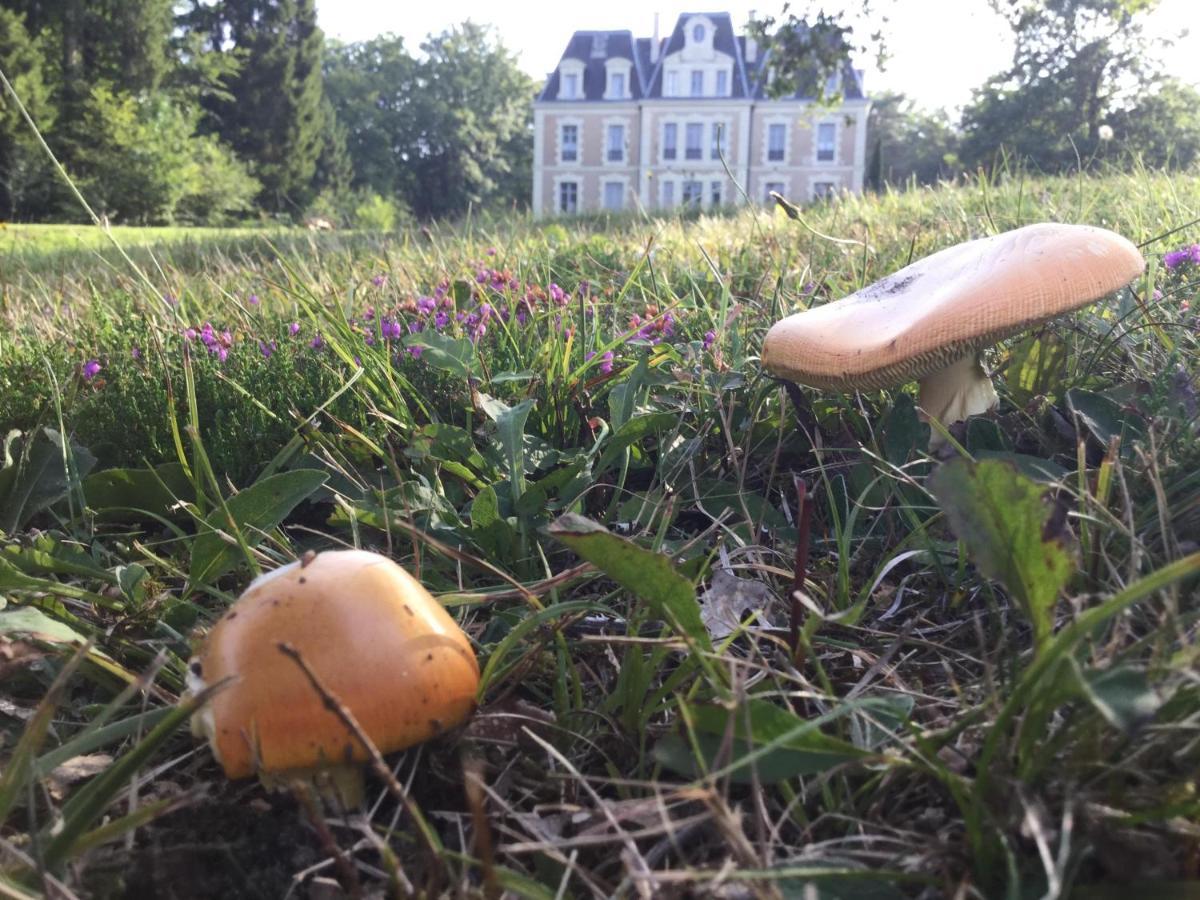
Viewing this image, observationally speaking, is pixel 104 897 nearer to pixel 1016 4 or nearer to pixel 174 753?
pixel 174 753

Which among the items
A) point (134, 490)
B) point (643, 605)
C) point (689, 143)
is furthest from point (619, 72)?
point (643, 605)

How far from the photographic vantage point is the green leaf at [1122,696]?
562 mm

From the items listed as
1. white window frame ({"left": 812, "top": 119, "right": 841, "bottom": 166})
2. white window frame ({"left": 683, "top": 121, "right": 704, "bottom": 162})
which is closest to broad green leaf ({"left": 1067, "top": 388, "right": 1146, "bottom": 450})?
white window frame ({"left": 683, "top": 121, "right": 704, "bottom": 162})

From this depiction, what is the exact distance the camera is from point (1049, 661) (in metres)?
0.64

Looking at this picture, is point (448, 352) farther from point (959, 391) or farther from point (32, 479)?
point (959, 391)

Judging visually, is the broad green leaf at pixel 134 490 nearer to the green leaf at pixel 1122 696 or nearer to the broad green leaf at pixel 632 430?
the broad green leaf at pixel 632 430

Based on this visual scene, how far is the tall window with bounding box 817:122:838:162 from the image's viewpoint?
119ft

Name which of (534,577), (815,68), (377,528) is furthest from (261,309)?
(815,68)

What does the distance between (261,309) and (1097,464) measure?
7.75 feet

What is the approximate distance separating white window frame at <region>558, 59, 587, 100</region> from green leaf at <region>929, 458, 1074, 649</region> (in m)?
40.7

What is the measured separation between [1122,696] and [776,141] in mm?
40037

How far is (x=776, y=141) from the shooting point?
122 ft

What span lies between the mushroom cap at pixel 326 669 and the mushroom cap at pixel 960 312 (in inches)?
30.2

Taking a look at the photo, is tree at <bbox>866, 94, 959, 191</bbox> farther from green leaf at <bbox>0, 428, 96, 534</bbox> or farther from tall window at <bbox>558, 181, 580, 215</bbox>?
green leaf at <bbox>0, 428, 96, 534</bbox>
